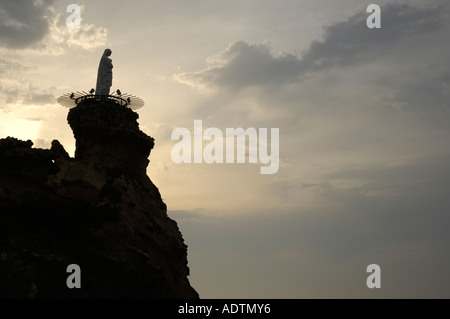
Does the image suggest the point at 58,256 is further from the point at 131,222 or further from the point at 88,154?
the point at 88,154

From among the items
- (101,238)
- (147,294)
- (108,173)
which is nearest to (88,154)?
(108,173)

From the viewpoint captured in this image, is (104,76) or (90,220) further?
(104,76)

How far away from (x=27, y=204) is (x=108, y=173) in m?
6.16

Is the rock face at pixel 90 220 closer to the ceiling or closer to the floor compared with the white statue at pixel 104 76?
closer to the floor

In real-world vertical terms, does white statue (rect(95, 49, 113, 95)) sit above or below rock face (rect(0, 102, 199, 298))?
above

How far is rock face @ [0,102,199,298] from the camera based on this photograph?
24.0 metres

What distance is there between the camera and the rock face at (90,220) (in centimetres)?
2400

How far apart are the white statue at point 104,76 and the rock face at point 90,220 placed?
1.84 metres

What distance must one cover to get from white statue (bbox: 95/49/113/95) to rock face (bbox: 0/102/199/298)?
184 cm

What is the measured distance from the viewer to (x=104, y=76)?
34906mm

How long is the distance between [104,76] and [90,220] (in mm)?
12294

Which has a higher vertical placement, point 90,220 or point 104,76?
point 104,76
